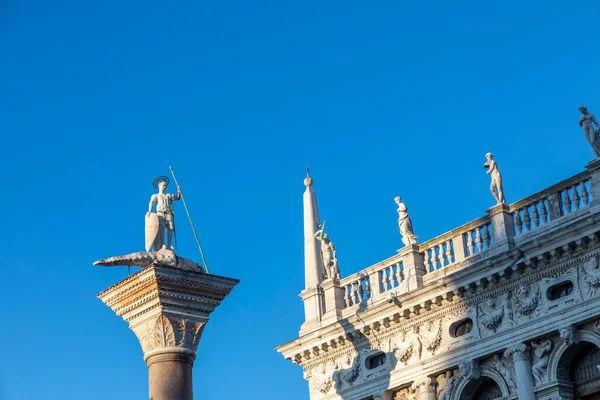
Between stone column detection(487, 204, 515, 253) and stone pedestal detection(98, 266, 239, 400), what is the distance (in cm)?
1006

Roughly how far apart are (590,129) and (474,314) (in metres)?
5.01

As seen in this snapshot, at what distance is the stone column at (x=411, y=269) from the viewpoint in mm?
32344

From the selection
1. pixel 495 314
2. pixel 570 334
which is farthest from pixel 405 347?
pixel 570 334

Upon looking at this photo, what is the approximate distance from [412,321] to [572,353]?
4.62 meters

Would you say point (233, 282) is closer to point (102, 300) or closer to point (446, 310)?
point (102, 300)

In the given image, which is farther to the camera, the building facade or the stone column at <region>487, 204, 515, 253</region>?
the stone column at <region>487, 204, 515, 253</region>

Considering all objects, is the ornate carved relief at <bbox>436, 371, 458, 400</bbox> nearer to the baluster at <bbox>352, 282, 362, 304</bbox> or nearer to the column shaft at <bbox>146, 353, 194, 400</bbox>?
the baluster at <bbox>352, 282, 362, 304</bbox>

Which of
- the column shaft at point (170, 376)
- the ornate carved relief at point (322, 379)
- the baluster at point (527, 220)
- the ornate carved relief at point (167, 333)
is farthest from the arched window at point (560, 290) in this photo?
the column shaft at point (170, 376)

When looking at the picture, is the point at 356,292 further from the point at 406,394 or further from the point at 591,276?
the point at 591,276

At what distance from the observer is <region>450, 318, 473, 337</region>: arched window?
31.0 m

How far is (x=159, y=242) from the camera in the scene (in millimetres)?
22859

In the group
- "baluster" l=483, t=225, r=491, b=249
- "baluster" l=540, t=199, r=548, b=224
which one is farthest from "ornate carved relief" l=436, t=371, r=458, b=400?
"baluster" l=540, t=199, r=548, b=224

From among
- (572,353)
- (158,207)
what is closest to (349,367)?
(572,353)

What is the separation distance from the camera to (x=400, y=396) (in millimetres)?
32594
